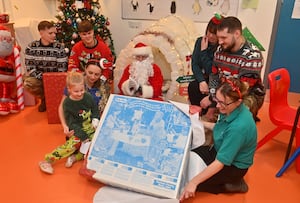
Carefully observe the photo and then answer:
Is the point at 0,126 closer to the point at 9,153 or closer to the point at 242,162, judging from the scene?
the point at 9,153

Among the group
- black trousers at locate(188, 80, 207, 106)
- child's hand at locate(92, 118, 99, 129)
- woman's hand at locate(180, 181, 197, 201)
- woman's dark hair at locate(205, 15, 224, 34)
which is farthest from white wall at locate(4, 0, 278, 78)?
woman's hand at locate(180, 181, 197, 201)

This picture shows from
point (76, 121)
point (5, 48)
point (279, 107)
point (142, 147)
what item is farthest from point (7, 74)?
point (279, 107)

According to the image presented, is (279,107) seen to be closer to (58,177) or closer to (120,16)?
(58,177)

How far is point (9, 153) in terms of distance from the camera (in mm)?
2449

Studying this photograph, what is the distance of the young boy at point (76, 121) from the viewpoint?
2232 millimetres

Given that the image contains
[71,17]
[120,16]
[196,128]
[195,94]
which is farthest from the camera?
[120,16]

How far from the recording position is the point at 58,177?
7.13 feet

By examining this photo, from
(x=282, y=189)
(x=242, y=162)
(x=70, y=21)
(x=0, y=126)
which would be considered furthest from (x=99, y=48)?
(x=282, y=189)

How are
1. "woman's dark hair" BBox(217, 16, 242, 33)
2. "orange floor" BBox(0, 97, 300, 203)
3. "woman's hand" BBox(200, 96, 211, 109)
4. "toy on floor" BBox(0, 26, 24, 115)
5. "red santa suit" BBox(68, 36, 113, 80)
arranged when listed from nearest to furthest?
"orange floor" BBox(0, 97, 300, 203) → "woman's dark hair" BBox(217, 16, 242, 33) → "woman's hand" BBox(200, 96, 211, 109) → "red santa suit" BBox(68, 36, 113, 80) → "toy on floor" BBox(0, 26, 24, 115)

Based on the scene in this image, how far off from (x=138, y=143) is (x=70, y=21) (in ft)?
7.31

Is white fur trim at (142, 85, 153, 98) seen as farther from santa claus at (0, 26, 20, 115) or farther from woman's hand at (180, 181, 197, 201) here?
santa claus at (0, 26, 20, 115)

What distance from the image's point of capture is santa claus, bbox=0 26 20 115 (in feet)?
9.99

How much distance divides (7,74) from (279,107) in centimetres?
286

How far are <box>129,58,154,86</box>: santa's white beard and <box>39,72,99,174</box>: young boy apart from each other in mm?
532
